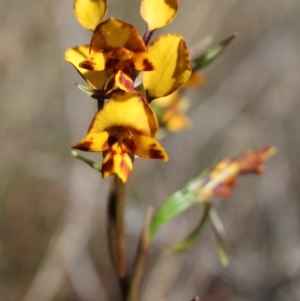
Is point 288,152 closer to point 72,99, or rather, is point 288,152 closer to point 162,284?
point 162,284

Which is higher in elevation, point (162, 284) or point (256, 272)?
point (256, 272)

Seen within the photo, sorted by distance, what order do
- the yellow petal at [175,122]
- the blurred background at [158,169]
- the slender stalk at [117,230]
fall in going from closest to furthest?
the slender stalk at [117,230] < the yellow petal at [175,122] < the blurred background at [158,169]

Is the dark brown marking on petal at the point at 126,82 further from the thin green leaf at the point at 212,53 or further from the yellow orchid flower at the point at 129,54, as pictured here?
the thin green leaf at the point at 212,53

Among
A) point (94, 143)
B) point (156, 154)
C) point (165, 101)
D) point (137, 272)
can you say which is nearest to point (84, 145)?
point (94, 143)

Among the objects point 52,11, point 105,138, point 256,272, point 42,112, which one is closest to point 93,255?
point 256,272

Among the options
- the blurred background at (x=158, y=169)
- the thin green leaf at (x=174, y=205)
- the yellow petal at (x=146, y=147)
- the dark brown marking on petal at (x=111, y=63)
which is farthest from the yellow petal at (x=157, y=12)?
the blurred background at (x=158, y=169)

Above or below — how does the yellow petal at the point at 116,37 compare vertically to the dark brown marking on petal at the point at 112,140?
above

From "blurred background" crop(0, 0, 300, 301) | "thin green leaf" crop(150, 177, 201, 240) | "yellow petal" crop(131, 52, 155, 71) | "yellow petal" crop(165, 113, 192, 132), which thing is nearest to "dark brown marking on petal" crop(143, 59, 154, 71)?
"yellow petal" crop(131, 52, 155, 71)
